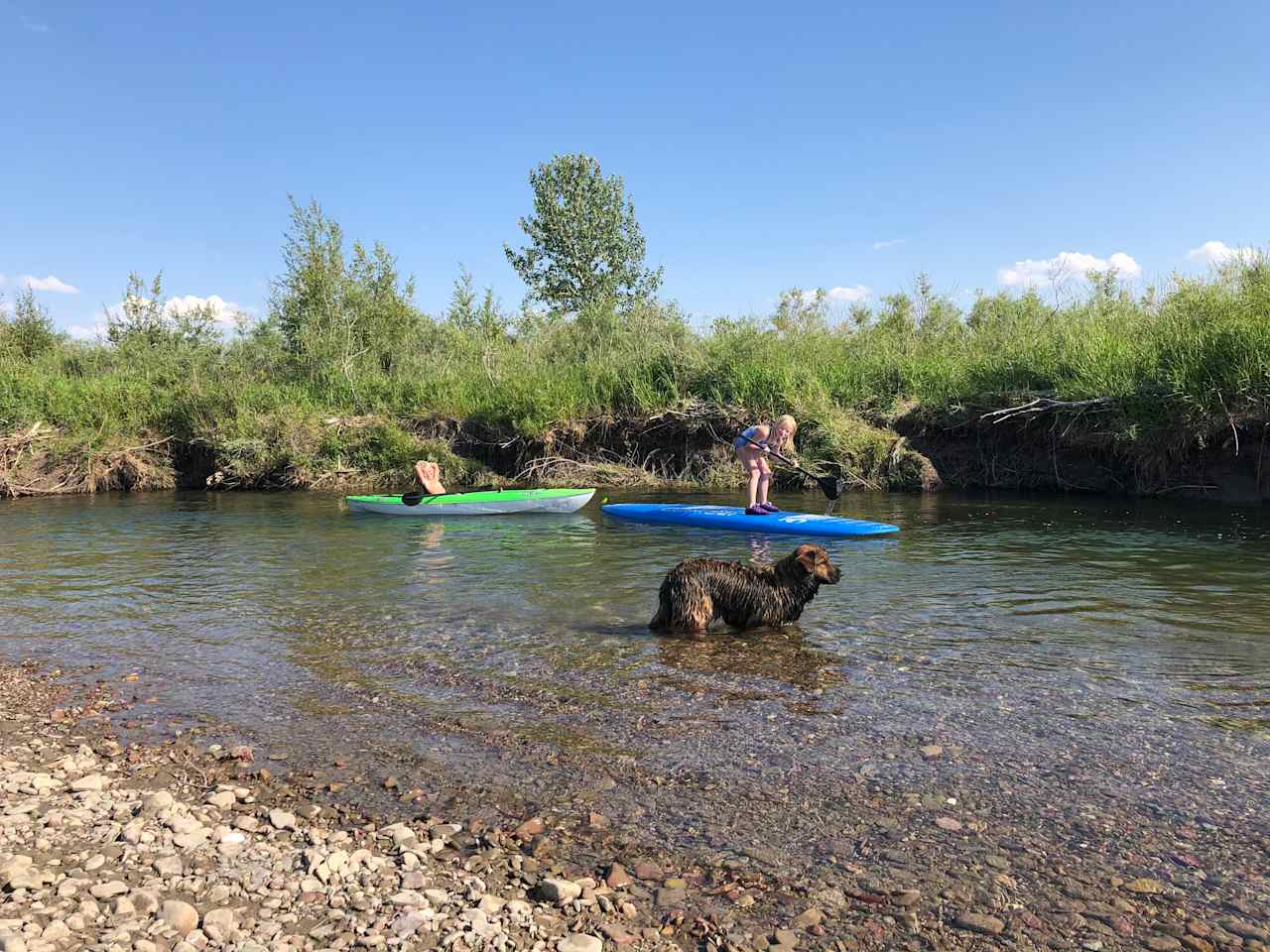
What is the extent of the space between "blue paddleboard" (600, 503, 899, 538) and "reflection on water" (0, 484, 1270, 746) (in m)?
0.30

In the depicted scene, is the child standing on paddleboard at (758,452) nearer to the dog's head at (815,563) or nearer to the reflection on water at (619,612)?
the reflection on water at (619,612)

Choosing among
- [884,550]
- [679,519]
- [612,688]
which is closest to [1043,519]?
[884,550]

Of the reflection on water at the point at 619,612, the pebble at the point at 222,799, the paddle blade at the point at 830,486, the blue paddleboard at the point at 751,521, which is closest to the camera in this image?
the pebble at the point at 222,799

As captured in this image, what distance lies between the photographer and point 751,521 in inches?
450

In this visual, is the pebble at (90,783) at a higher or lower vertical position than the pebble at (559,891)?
higher

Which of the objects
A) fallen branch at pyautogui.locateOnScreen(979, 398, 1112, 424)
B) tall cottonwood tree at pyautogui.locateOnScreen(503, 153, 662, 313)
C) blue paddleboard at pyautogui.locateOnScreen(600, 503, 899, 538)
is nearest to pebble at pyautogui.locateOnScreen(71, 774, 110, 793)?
blue paddleboard at pyautogui.locateOnScreen(600, 503, 899, 538)

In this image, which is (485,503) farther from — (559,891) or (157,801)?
(559,891)

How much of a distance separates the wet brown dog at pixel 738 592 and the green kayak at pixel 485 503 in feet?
24.9

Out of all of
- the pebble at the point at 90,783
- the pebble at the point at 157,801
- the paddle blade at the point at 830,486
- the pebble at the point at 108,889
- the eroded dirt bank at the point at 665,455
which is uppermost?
the eroded dirt bank at the point at 665,455

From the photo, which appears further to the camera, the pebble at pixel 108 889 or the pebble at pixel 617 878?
the pebble at pixel 617 878

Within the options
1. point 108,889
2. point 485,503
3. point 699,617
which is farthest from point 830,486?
point 108,889

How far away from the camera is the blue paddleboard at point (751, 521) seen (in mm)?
10875

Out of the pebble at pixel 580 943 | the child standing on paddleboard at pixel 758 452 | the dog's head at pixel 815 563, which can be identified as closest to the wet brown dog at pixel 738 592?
the dog's head at pixel 815 563

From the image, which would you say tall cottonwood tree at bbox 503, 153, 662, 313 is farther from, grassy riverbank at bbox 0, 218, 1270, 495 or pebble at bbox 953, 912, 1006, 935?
pebble at bbox 953, 912, 1006, 935
